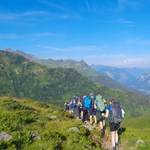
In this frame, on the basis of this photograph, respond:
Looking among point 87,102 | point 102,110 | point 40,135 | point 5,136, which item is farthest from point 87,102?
point 5,136

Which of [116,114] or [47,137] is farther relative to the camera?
[116,114]

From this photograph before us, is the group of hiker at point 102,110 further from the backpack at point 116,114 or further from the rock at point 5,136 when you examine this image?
the rock at point 5,136

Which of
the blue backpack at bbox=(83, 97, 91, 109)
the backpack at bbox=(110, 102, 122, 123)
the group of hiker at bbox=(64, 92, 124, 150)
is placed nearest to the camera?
the backpack at bbox=(110, 102, 122, 123)

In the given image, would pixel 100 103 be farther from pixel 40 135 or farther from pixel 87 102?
pixel 40 135

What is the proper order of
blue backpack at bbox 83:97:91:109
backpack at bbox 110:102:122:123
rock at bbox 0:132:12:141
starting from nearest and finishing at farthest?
rock at bbox 0:132:12:141
backpack at bbox 110:102:122:123
blue backpack at bbox 83:97:91:109

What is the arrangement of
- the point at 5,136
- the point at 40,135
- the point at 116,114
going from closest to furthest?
the point at 5,136 < the point at 40,135 < the point at 116,114

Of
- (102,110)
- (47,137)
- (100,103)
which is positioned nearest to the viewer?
(47,137)

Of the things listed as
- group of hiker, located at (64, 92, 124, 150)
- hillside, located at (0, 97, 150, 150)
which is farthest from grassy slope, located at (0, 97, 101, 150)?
group of hiker, located at (64, 92, 124, 150)

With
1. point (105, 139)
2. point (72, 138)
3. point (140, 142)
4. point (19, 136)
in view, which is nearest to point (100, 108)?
point (105, 139)

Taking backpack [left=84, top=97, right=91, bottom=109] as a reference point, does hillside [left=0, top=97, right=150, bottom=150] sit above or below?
below

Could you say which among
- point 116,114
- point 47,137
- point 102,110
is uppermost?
point 116,114

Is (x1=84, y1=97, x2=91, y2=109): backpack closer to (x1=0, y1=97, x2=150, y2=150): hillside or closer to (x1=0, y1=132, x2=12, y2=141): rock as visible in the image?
(x1=0, y1=97, x2=150, y2=150): hillside

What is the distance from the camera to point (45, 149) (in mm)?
14805

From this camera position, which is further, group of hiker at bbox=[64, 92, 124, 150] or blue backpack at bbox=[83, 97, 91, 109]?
blue backpack at bbox=[83, 97, 91, 109]
